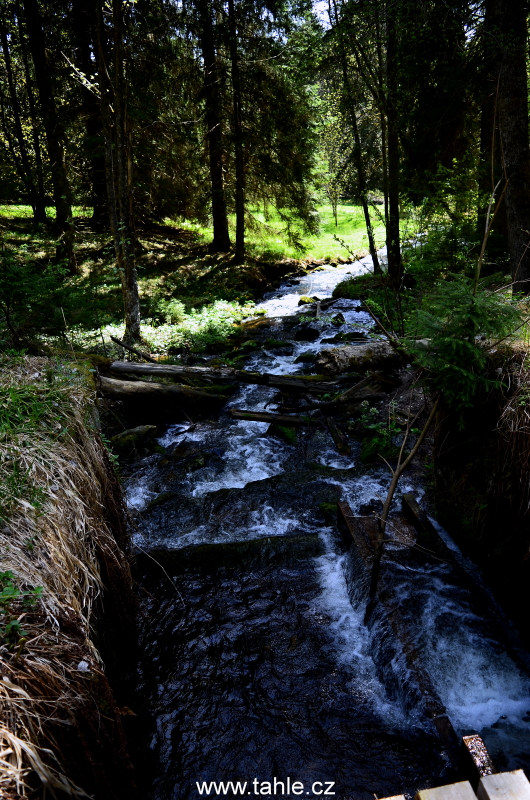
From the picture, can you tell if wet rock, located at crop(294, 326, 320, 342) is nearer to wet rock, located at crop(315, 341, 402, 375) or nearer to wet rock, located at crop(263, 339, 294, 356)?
wet rock, located at crop(263, 339, 294, 356)

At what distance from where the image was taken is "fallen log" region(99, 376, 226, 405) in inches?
318

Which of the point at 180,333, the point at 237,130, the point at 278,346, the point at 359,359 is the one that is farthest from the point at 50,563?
the point at 237,130

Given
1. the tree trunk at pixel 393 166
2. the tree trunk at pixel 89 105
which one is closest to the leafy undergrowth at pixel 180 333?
the tree trunk at pixel 393 166

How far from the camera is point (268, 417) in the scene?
8203mm

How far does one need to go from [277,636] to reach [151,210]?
22.2 meters

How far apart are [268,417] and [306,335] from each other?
5278mm

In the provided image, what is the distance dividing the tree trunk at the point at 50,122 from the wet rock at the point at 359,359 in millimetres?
9453

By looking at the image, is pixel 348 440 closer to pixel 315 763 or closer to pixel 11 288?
pixel 315 763

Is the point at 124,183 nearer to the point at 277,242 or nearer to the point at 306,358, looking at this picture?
the point at 306,358

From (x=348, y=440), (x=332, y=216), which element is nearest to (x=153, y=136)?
(x=348, y=440)

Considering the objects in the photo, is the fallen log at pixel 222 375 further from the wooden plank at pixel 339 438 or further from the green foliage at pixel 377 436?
the green foliage at pixel 377 436

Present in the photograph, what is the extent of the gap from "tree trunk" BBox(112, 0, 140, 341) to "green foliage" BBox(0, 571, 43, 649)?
869cm

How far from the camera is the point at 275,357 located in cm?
1157

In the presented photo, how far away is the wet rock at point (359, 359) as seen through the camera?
9594 millimetres
